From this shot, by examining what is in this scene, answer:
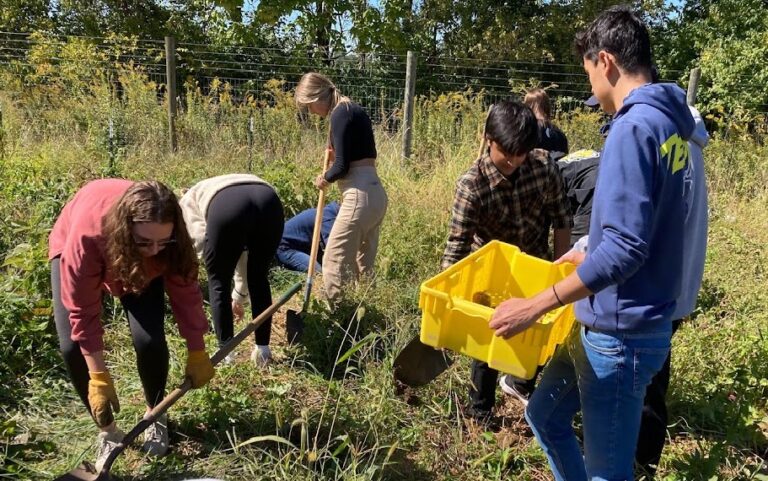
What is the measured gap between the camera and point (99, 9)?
A: 13.1 m

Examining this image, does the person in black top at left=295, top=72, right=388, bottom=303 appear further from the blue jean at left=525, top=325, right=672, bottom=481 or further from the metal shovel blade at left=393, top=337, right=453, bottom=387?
the blue jean at left=525, top=325, right=672, bottom=481

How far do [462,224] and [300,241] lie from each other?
2438mm

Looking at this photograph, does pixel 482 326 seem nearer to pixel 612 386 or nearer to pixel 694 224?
pixel 612 386

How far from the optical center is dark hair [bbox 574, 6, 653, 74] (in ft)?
5.11

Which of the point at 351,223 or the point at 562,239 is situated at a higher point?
the point at 562,239

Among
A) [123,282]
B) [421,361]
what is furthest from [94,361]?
[421,361]

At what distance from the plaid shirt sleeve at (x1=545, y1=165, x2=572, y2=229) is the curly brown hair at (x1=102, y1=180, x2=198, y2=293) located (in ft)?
5.24

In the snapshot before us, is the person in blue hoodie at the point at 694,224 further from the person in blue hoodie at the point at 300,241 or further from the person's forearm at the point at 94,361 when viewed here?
the person in blue hoodie at the point at 300,241

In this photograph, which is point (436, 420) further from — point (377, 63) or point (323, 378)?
point (377, 63)

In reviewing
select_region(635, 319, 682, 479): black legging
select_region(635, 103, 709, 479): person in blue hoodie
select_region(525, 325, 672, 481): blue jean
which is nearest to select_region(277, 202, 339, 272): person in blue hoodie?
select_region(635, 319, 682, 479): black legging

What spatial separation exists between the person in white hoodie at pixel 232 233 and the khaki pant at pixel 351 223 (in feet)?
2.02

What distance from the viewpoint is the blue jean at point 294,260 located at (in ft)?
15.1

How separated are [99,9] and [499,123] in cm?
1354

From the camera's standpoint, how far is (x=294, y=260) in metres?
4.64
